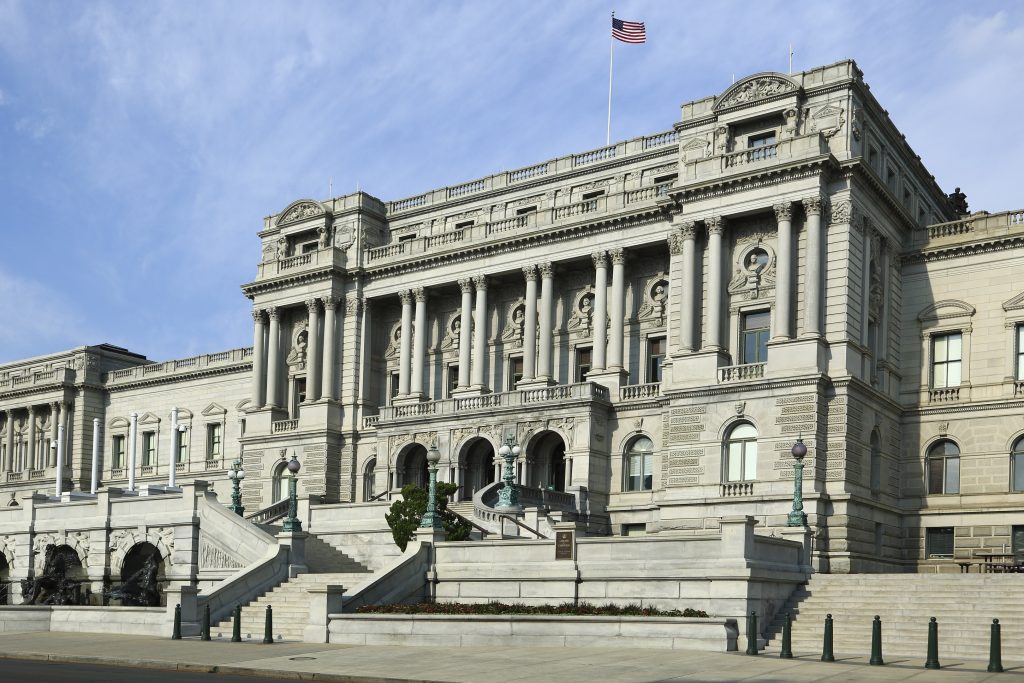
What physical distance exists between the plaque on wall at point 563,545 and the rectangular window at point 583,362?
27.1 m

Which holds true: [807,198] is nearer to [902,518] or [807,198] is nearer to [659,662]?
[902,518]

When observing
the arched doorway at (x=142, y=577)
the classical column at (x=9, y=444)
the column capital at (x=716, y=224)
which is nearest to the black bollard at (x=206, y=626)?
the arched doorway at (x=142, y=577)

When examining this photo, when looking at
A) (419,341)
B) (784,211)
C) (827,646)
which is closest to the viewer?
(827,646)

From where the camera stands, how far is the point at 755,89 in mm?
54438

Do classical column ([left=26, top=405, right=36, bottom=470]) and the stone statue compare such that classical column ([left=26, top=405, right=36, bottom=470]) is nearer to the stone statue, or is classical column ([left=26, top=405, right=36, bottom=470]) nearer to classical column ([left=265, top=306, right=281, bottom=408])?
classical column ([left=265, top=306, right=281, bottom=408])

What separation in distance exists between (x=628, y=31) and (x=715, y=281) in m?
14.7

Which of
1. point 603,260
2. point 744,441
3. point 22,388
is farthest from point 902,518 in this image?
point 22,388

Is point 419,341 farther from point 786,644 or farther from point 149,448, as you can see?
point 786,644

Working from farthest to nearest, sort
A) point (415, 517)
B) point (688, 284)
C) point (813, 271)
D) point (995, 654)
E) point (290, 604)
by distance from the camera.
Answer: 1. point (688, 284)
2. point (813, 271)
3. point (415, 517)
4. point (290, 604)
5. point (995, 654)

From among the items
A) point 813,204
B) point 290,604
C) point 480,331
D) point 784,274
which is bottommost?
point 290,604

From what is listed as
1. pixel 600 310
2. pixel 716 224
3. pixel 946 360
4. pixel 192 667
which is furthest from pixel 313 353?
pixel 192 667

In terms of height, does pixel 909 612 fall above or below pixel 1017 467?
below

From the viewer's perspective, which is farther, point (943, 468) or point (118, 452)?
point (118, 452)

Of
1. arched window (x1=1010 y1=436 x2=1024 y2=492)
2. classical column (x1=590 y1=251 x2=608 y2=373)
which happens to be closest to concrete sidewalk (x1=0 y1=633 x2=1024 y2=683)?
arched window (x1=1010 y1=436 x2=1024 y2=492)
